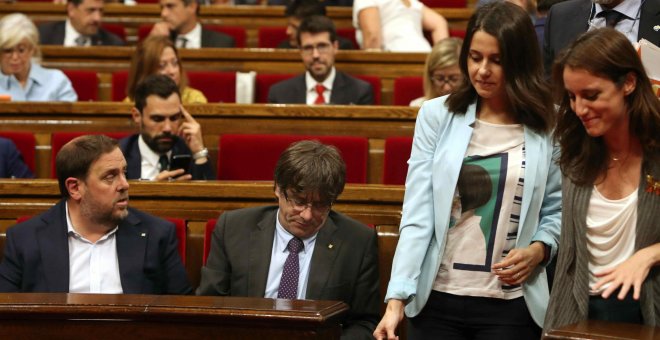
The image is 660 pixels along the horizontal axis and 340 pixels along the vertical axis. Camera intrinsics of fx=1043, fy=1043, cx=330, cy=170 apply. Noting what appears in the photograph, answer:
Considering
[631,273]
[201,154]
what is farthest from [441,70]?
[631,273]

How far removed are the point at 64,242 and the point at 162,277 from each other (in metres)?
0.16

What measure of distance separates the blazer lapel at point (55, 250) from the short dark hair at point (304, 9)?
1746 millimetres

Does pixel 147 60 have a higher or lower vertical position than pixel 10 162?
higher

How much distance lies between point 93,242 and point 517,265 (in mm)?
735

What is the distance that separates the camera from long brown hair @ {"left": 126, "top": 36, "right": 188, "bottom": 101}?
105 inches

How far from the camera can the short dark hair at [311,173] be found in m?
1.43

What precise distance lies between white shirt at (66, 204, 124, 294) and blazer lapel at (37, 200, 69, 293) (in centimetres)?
2

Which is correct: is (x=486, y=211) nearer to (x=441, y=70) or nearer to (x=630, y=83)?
(x=630, y=83)

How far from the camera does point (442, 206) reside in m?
1.24

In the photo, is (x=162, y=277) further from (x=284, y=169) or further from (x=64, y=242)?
(x=284, y=169)

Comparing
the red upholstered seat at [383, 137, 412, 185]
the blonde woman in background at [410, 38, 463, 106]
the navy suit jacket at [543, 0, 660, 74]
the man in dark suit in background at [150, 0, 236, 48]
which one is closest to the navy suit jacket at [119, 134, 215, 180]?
the red upholstered seat at [383, 137, 412, 185]

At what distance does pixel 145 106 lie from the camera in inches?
88.7

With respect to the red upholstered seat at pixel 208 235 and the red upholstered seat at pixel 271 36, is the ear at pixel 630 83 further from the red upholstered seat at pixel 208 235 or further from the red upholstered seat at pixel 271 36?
the red upholstered seat at pixel 271 36

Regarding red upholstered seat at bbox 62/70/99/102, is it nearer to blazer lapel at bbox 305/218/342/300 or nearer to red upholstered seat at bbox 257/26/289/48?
red upholstered seat at bbox 257/26/289/48
